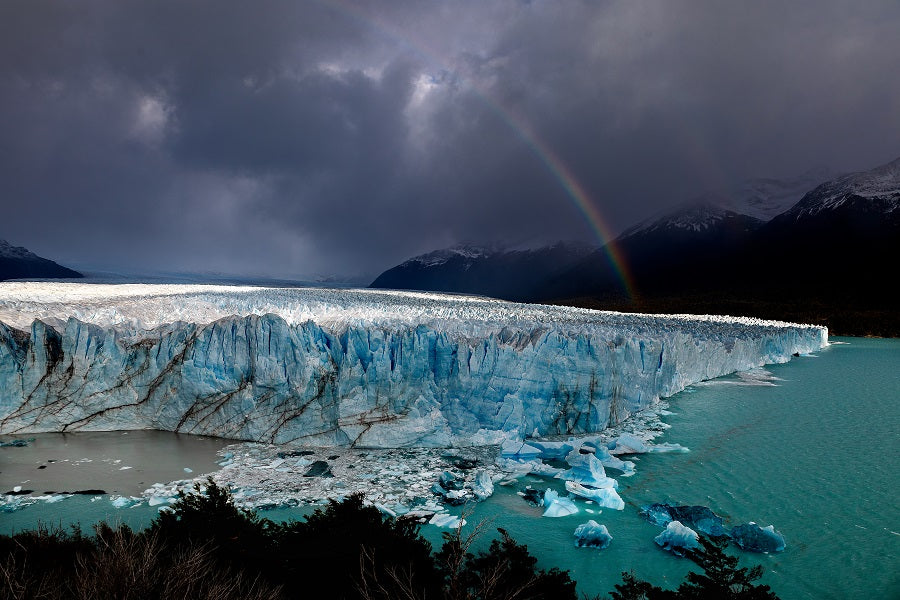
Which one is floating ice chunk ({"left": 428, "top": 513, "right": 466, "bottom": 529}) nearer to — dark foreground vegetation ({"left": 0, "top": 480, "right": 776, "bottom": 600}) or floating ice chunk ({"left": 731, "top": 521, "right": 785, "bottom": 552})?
dark foreground vegetation ({"left": 0, "top": 480, "right": 776, "bottom": 600})

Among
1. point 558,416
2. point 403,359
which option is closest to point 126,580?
point 403,359

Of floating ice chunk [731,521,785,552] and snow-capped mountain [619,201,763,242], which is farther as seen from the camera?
snow-capped mountain [619,201,763,242]

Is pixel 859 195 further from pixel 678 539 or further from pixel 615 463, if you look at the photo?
pixel 678 539

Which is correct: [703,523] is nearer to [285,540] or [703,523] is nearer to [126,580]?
[285,540]

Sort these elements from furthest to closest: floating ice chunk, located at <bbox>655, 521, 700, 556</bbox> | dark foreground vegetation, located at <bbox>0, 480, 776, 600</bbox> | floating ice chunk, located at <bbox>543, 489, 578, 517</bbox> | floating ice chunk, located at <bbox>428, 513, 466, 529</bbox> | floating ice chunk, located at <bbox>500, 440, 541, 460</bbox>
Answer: floating ice chunk, located at <bbox>500, 440, 541, 460</bbox> < floating ice chunk, located at <bbox>543, 489, 578, 517</bbox> < floating ice chunk, located at <bbox>428, 513, 466, 529</bbox> < floating ice chunk, located at <bbox>655, 521, 700, 556</bbox> < dark foreground vegetation, located at <bbox>0, 480, 776, 600</bbox>

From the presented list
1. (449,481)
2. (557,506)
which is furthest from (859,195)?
(449,481)

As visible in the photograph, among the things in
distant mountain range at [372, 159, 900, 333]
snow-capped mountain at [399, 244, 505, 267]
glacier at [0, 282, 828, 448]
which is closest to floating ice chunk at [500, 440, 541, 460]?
glacier at [0, 282, 828, 448]
